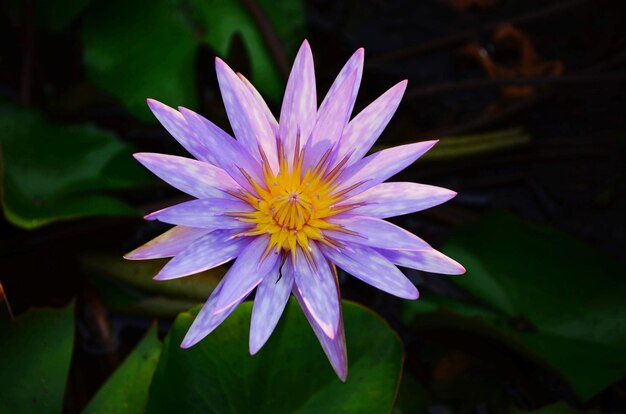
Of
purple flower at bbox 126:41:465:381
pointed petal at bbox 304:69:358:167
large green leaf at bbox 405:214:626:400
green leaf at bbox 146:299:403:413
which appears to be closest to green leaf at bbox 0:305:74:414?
green leaf at bbox 146:299:403:413

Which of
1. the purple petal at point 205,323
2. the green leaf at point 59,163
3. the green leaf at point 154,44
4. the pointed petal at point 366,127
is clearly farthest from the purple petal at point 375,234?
the green leaf at point 154,44

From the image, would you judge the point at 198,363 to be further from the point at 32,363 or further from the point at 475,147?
the point at 475,147

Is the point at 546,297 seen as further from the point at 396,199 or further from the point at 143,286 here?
the point at 143,286

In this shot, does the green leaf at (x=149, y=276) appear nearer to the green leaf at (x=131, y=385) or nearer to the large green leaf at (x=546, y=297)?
the green leaf at (x=131, y=385)

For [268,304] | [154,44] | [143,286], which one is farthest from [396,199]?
[154,44]

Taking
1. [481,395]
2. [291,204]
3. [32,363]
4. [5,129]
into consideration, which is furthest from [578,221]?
[5,129]

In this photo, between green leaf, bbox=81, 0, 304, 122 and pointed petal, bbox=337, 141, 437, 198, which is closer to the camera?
pointed petal, bbox=337, 141, 437, 198

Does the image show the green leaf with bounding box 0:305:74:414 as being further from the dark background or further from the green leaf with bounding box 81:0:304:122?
the green leaf with bounding box 81:0:304:122
